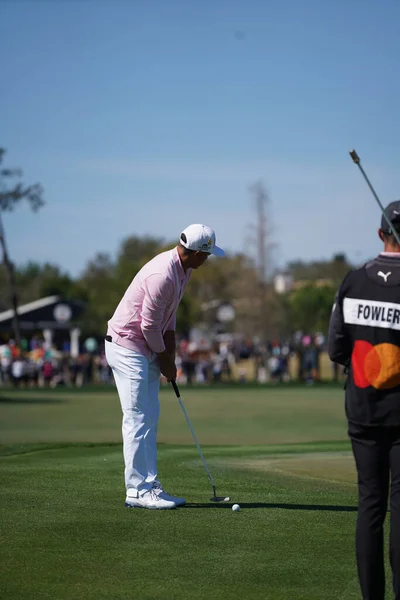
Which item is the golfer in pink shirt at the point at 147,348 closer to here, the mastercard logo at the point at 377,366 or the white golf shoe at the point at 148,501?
the white golf shoe at the point at 148,501

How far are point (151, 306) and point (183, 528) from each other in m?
1.78

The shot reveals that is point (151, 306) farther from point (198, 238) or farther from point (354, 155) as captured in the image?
point (354, 155)

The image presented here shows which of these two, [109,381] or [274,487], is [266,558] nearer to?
[274,487]

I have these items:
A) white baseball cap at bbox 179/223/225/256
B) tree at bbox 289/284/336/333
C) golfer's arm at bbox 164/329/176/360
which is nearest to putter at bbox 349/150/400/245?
white baseball cap at bbox 179/223/225/256

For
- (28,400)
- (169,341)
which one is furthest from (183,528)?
(28,400)

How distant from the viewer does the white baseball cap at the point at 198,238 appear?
7598 mm

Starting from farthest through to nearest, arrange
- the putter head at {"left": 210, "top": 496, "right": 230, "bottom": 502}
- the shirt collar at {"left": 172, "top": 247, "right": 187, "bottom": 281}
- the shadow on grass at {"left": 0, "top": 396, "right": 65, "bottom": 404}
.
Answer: the shadow on grass at {"left": 0, "top": 396, "right": 65, "bottom": 404} → the putter head at {"left": 210, "top": 496, "right": 230, "bottom": 502} → the shirt collar at {"left": 172, "top": 247, "right": 187, "bottom": 281}

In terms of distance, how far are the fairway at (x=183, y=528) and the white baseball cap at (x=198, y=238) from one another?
207 cm

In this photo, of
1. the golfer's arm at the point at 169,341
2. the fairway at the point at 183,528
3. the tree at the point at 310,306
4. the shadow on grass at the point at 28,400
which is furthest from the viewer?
the tree at the point at 310,306

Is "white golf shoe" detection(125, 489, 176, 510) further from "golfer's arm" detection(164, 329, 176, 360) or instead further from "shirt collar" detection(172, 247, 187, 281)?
"shirt collar" detection(172, 247, 187, 281)

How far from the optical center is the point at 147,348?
26.0 ft

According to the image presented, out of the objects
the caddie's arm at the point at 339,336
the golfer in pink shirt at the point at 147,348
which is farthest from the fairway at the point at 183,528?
the caddie's arm at the point at 339,336

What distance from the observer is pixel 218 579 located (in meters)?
5.42

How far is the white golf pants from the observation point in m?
7.75
